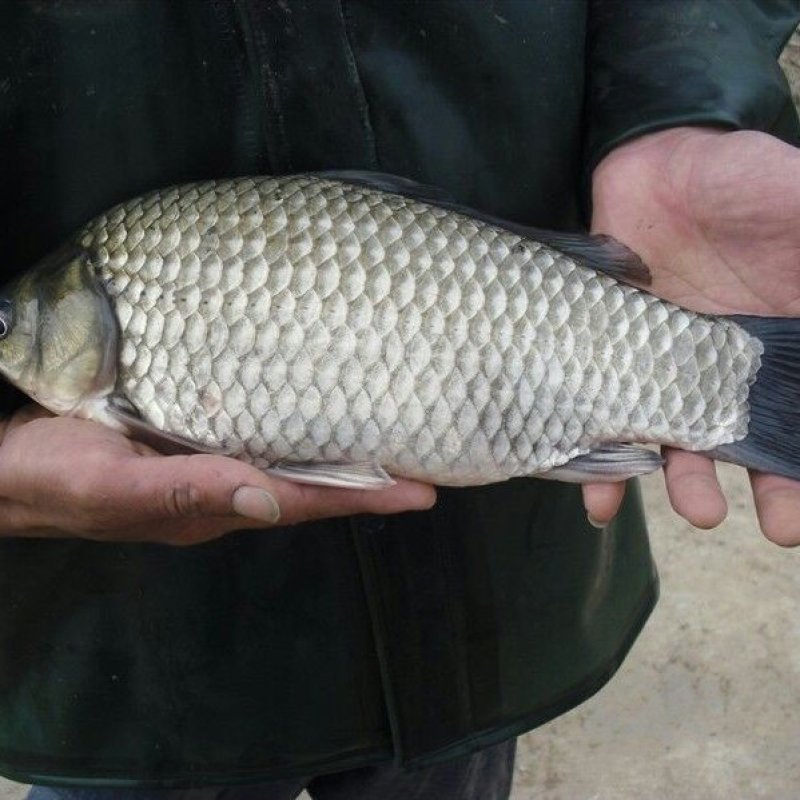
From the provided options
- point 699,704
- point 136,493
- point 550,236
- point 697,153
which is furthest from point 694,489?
point 699,704

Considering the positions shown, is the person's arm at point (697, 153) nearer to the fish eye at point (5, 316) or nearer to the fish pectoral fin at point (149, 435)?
the fish pectoral fin at point (149, 435)

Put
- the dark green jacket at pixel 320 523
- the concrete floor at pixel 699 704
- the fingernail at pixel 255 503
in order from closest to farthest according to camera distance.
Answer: the fingernail at pixel 255 503 → the dark green jacket at pixel 320 523 → the concrete floor at pixel 699 704

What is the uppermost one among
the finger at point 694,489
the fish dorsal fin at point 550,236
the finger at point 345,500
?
the fish dorsal fin at point 550,236

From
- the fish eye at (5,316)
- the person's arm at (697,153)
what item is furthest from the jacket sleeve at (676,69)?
the fish eye at (5,316)

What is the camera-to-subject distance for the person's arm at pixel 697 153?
47.1 inches

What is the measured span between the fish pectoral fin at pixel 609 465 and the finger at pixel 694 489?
0.03 meters

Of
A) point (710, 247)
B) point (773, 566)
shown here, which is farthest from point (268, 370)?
point (773, 566)

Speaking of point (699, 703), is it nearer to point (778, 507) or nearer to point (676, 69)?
point (778, 507)

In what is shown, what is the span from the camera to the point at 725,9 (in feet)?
4.11

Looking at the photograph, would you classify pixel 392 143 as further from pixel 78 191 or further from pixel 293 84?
pixel 78 191

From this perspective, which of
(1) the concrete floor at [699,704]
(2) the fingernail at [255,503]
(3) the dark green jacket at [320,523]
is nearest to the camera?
(2) the fingernail at [255,503]

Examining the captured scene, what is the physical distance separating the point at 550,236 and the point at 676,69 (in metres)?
0.26

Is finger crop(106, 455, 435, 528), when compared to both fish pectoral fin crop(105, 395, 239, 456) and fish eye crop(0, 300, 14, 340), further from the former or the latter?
fish eye crop(0, 300, 14, 340)

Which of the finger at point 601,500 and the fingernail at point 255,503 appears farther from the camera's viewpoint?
the finger at point 601,500
